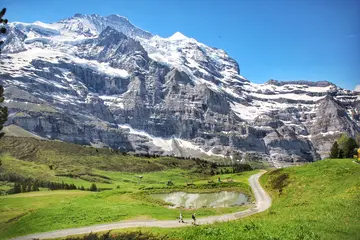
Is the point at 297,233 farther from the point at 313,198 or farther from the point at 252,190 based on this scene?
the point at 252,190

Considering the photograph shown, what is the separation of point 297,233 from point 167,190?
7071 cm

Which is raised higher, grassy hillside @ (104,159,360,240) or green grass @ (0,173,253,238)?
grassy hillside @ (104,159,360,240)

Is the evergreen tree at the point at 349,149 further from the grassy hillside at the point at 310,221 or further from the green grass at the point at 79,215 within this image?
the green grass at the point at 79,215

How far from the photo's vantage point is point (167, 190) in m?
97.0

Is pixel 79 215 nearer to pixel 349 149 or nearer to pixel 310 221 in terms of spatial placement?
pixel 310 221

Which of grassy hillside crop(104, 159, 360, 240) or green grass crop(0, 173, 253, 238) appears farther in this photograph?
green grass crop(0, 173, 253, 238)

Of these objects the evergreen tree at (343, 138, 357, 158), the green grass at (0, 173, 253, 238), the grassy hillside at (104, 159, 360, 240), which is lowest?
the green grass at (0, 173, 253, 238)

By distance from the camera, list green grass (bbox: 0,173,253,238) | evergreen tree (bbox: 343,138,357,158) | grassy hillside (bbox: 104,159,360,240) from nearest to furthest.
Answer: grassy hillside (bbox: 104,159,360,240)
green grass (bbox: 0,173,253,238)
evergreen tree (bbox: 343,138,357,158)

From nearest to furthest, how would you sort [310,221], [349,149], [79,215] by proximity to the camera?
[310,221]
[79,215]
[349,149]

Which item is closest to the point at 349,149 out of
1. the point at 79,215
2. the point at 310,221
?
the point at 79,215

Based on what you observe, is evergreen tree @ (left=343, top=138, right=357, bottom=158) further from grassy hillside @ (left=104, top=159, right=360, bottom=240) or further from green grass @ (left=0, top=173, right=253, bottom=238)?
green grass @ (left=0, top=173, right=253, bottom=238)

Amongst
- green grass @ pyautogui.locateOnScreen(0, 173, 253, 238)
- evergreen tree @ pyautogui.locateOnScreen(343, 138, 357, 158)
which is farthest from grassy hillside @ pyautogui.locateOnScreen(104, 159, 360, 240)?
evergreen tree @ pyautogui.locateOnScreen(343, 138, 357, 158)

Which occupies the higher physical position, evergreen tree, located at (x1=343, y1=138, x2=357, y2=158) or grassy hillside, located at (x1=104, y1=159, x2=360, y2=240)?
evergreen tree, located at (x1=343, y1=138, x2=357, y2=158)

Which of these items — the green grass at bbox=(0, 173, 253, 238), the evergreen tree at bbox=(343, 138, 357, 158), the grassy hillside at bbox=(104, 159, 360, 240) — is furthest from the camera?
the evergreen tree at bbox=(343, 138, 357, 158)
